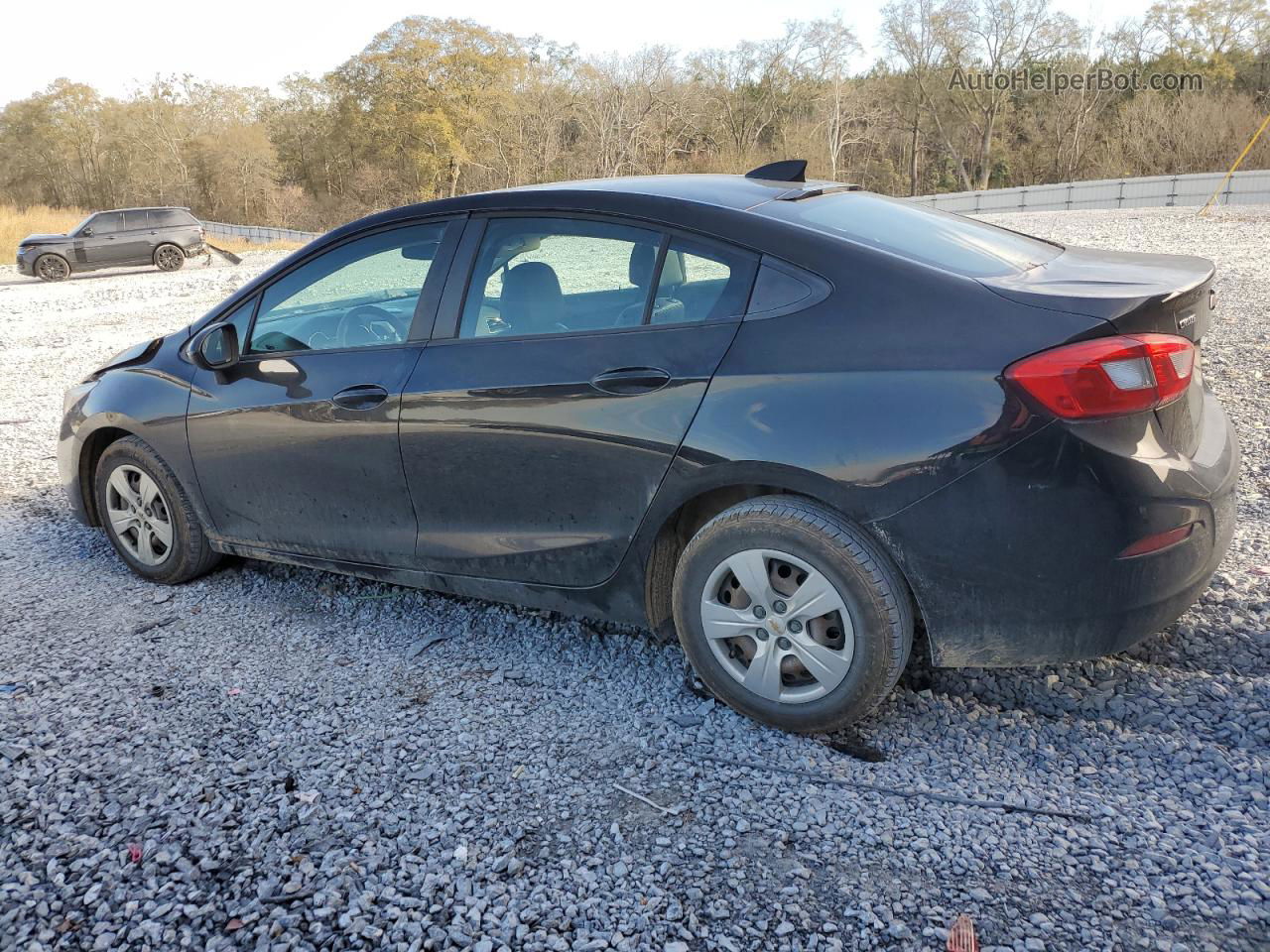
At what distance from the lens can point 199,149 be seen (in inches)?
2415

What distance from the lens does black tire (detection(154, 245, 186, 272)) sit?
25.0 metres

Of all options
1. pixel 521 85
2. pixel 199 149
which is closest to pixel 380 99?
pixel 521 85

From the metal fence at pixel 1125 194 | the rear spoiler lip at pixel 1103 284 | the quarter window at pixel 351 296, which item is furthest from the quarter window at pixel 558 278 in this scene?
the metal fence at pixel 1125 194

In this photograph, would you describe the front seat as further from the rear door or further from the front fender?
the front fender

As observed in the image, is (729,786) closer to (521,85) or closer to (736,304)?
(736,304)

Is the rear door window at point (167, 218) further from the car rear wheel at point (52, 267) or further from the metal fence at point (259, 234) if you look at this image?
the metal fence at point (259, 234)

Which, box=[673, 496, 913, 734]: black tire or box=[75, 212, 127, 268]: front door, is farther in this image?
box=[75, 212, 127, 268]: front door

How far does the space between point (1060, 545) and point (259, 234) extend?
45879mm

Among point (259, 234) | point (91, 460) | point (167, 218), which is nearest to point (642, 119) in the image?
point (259, 234)

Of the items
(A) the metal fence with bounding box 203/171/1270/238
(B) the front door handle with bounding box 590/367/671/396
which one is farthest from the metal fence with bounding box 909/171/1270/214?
(B) the front door handle with bounding box 590/367/671/396

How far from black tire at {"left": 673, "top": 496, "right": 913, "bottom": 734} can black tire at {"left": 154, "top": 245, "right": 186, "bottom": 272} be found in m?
25.9

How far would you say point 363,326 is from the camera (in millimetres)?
3742

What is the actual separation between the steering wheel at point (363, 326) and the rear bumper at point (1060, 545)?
6.56 ft

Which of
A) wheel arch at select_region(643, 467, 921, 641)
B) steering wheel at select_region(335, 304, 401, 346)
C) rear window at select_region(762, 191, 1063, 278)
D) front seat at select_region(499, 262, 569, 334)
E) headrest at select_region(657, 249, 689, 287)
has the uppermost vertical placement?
rear window at select_region(762, 191, 1063, 278)
